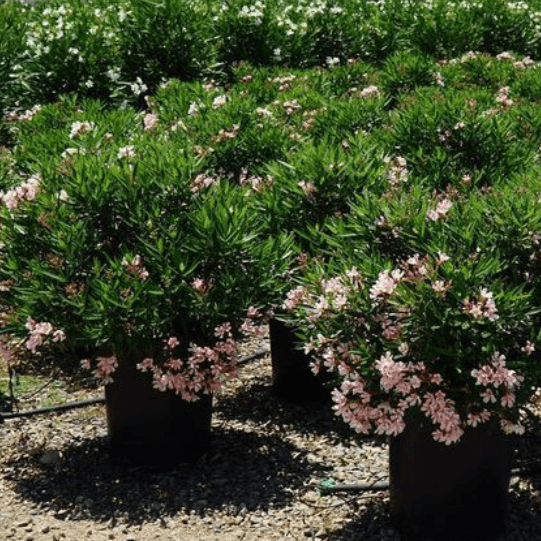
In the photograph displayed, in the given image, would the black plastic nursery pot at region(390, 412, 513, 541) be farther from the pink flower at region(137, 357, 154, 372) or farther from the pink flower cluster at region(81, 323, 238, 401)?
the pink flower at region(137, 357, 154, 372)

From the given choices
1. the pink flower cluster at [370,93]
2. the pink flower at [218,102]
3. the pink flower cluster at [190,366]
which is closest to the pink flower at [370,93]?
the pink flower cluster at [370,93]

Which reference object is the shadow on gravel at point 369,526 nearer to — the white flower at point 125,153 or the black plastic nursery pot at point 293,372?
the black plastic nursery pot at point 293,372

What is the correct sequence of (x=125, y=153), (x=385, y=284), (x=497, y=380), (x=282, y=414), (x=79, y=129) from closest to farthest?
(x=497, y=380) → (x=385, y=284) → (x=125, y=153) → (x=282, y=414) → (x=79, y=129)

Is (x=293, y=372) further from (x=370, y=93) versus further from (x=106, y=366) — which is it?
(x=370, y=93)

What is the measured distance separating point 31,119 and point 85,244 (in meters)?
2.68

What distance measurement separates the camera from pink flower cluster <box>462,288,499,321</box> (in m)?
3.49

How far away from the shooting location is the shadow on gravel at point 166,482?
4.31 metres

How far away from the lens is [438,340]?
11.7ft

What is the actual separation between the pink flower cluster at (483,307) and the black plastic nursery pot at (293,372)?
1692 millimetres

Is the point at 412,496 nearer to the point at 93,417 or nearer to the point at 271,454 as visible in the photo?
the point at 271,454

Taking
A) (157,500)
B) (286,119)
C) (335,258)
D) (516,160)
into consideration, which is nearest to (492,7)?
(286,119)

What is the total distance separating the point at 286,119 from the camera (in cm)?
652

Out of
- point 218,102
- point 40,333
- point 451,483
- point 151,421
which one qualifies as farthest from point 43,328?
point 218,102

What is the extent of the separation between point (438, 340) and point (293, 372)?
1.67 meters
